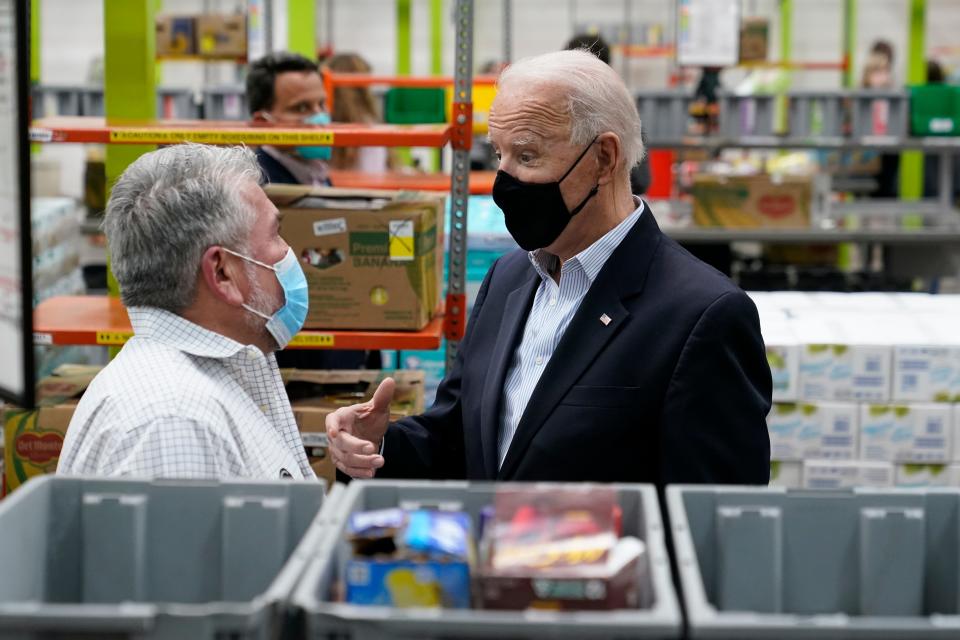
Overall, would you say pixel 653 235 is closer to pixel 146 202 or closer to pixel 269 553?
pixel 146 202

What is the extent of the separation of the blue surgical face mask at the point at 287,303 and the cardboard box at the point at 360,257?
1161 mm

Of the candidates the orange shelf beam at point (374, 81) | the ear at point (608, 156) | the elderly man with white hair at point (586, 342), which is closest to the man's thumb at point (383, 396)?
the elderly man with white hair at point (586, 342)

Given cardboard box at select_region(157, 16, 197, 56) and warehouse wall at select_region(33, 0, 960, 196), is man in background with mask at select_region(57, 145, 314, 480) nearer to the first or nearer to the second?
cardboard box at select_region(157, 16, 197, 56)

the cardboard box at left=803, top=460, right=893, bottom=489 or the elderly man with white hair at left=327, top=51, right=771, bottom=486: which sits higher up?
the elderly man with white hair at left=327, top=51, right=771, bottom=486

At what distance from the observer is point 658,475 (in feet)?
7.93

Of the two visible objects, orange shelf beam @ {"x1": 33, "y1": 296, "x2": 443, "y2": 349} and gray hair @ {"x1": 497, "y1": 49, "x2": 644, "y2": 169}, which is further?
orange shelf beam @ {"x1": 33, "y1": 296, "x2": 443, "y2": 349}

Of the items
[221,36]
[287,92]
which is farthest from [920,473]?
[221,36]

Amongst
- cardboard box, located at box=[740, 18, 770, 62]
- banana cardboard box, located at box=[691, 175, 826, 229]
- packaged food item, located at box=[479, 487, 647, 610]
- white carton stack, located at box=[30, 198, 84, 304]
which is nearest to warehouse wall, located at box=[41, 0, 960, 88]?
cardboard box, located at box=[740, 18, 770, 62]

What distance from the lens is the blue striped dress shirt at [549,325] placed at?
102 inches

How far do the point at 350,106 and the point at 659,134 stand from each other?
3.25 m

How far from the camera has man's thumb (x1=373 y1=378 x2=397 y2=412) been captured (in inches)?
96.7

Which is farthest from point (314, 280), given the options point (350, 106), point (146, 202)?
point (350, 106)

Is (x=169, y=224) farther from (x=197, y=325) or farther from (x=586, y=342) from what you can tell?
(x=586, y=342)

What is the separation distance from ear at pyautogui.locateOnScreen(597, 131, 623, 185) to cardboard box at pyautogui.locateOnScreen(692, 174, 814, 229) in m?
5.94
